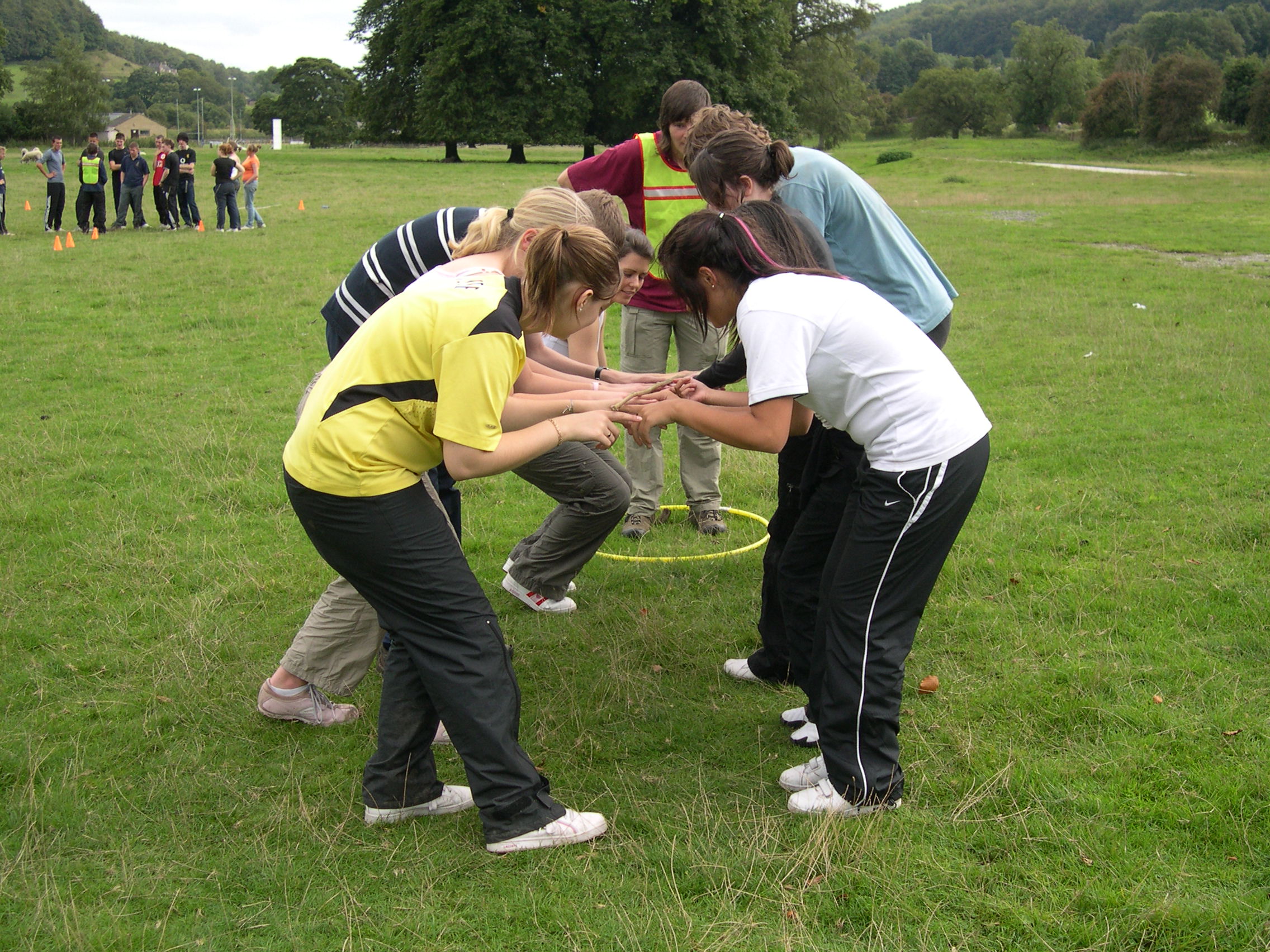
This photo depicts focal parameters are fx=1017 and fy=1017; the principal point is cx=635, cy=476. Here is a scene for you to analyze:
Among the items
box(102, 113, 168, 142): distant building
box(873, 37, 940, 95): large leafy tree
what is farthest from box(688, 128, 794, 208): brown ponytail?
box(873, 37, 940, 95): large leafy tree

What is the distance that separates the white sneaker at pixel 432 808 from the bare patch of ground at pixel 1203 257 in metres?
16.4

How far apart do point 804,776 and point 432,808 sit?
4.52ft

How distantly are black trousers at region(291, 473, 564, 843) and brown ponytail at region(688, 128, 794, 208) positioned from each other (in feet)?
5.86

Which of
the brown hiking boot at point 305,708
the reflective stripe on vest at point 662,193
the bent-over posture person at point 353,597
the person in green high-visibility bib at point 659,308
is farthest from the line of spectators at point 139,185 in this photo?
the brown hiking boot at point 305,708

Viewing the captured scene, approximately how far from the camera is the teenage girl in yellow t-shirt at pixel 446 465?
3.06 meters

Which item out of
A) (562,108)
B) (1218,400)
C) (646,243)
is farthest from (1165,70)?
(646,243)

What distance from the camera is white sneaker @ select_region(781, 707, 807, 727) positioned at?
4.30m

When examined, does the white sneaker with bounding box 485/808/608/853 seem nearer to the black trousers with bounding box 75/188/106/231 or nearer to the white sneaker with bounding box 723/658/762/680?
the white sneaker with bounding box 723/658/762/680

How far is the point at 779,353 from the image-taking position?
3141mm

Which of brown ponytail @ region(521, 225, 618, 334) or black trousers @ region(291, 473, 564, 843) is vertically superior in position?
brown ponytail @ region(521, 225, 618, 334)

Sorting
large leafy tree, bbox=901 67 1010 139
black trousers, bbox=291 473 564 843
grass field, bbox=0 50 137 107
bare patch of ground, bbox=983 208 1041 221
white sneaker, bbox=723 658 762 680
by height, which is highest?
grass field, bbox=0 50 137 107

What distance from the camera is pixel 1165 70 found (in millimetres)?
55781

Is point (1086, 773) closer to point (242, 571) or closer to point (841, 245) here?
point (841, 245)

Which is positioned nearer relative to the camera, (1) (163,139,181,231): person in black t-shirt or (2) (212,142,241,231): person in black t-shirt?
(2) (212,142,241,231): person in black t-shirt
